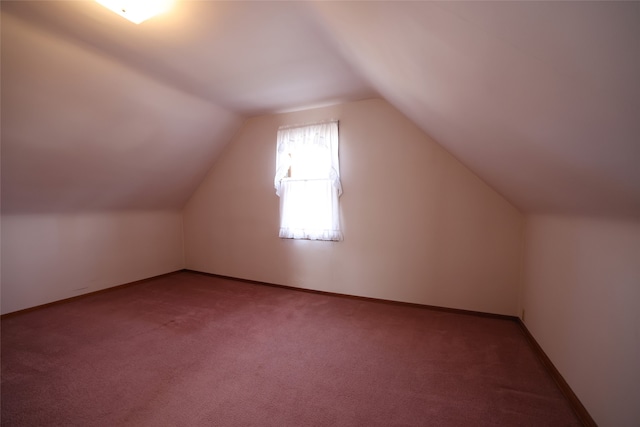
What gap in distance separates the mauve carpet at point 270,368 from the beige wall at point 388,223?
0.35 meters

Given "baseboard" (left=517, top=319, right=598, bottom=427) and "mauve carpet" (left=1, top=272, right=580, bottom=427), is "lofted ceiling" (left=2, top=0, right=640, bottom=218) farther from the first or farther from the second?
"mauve carpet" (left=1, top=272, right=580, bottom=427)

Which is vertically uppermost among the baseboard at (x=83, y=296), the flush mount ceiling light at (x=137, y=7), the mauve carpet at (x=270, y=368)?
the flush mount ceiling light at (x=137, y=7)

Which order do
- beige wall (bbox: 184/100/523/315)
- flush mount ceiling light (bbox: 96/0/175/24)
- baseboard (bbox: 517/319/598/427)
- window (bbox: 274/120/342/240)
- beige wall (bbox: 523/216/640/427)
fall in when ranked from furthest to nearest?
window (bbox: 274/120/342/240) < beige wall (bbox: 184/100/523/315) < flush mount ceiling light (bbox: 96/0/175/24) < baseboard (bbox: 517/319/598/427) < beige wall (bbox: 523/216/640/427)

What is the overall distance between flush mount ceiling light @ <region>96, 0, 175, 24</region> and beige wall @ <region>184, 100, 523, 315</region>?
2.08 metres

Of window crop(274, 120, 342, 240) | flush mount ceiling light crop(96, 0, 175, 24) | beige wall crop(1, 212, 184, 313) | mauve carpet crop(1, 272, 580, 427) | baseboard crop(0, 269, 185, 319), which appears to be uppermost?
flush mount ceiling light crop(96, 0, 175, 24)

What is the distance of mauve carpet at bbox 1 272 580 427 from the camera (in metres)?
1.53

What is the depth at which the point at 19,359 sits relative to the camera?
2053mm

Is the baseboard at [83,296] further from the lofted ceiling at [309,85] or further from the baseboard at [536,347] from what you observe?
the baseboard at [536,347]

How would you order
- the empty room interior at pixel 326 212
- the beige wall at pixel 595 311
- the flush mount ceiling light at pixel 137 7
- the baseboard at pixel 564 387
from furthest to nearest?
the flush mount ceiling light at pixel 137 7 < the baseboard at pixel 564 387 < the beige wall at pixel 595 311 < the empty room interior at pixel 326 212

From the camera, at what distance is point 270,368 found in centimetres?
196

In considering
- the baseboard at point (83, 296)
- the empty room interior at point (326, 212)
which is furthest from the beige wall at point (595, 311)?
the baseboard at point (83, 296)

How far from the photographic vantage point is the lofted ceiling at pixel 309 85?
68 centimetres

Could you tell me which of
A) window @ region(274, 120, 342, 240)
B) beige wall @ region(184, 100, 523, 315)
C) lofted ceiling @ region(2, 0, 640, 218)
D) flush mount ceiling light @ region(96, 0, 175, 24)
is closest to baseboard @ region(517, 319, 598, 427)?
beige wall @ region(184, 100, 523, 315)

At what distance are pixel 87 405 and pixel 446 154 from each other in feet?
11.8
